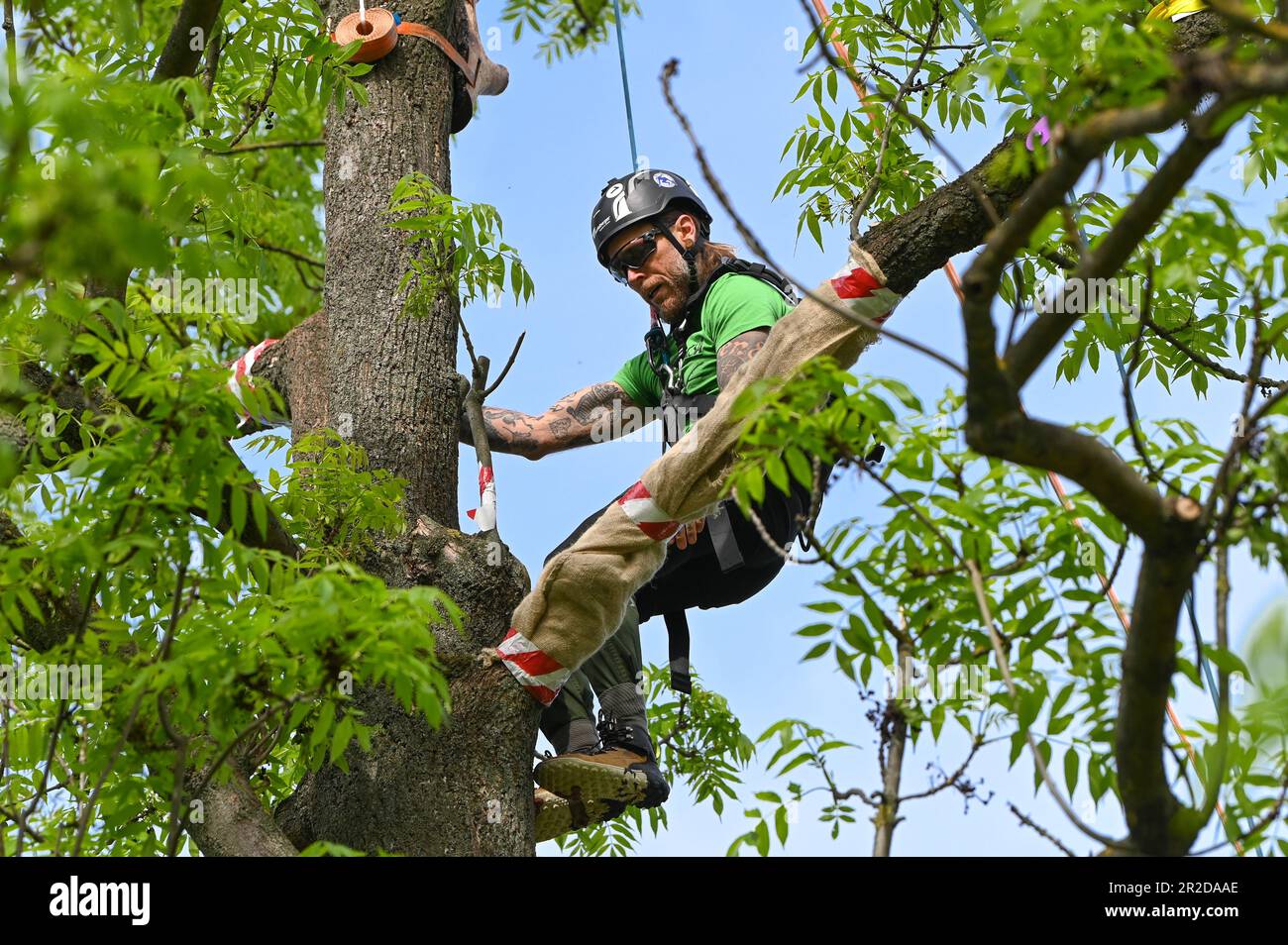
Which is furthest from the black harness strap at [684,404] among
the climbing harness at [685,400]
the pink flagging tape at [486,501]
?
the pink flagging tape at [486,501]

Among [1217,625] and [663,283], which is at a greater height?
[663,283]

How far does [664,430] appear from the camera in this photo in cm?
543

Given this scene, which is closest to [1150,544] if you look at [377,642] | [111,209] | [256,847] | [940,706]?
[940,706]

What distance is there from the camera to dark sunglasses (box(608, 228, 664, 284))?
18.1 feet

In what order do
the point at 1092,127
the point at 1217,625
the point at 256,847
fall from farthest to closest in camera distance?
1. the point at 256,847
2. the point at 1217,625
3. the point at 1092,127

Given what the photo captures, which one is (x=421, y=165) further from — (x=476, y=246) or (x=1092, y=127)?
(x=1092, y=127)

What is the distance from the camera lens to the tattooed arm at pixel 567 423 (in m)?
5.86

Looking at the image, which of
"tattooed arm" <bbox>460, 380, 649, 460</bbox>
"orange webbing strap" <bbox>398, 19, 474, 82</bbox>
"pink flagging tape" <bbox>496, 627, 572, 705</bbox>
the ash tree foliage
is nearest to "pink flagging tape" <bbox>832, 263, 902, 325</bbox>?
the ash tree foliage

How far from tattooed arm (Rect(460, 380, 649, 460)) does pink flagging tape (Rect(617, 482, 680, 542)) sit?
4.78ft

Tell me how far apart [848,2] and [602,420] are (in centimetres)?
185

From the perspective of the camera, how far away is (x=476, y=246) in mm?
4926

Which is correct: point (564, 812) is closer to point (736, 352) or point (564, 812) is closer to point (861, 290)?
point (736, 352)

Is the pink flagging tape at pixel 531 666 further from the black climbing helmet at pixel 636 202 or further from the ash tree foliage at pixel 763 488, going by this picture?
the black climbing helmet at pixel 636 202

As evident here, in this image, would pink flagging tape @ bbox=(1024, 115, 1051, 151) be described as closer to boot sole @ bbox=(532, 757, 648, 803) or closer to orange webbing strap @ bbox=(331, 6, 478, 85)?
boot sole @ bbox=(532, 757, 648, 803)
